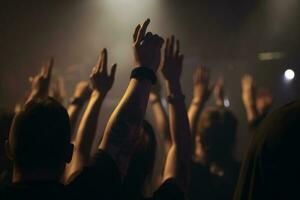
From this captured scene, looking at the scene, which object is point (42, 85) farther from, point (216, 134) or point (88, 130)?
point (216, 134)

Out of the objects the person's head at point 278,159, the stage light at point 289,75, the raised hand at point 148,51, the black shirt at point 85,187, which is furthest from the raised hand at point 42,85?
the stage light at point 289,75

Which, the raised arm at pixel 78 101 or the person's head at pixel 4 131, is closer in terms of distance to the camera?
the person's head at pixel 4 131

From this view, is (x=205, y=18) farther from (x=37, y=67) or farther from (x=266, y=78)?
(x=37, y=67)

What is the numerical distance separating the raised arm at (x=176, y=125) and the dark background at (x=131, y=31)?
409 centimetres

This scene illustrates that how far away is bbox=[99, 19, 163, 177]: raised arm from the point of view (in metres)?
1.63

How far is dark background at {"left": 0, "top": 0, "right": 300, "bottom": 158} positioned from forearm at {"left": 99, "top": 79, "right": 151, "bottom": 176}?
4322 millimetres

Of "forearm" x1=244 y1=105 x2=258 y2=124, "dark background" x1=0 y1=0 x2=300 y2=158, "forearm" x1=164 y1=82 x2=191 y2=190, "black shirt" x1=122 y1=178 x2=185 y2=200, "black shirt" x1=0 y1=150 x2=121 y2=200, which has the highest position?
"dark background" x1=0 y1=0 x2=300 y2=158

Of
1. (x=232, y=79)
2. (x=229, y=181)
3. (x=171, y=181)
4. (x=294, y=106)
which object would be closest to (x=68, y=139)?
(x=171, y=181)

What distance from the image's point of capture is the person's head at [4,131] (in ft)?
6.63

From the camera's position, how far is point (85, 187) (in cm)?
146

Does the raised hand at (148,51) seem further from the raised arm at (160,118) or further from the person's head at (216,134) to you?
the person's head at (216,134)

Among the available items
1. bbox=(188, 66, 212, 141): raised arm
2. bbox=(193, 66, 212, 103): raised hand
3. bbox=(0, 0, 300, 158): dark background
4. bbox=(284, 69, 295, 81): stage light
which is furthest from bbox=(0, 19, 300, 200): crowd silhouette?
bbox=(284, 69, 295, 81): stage light

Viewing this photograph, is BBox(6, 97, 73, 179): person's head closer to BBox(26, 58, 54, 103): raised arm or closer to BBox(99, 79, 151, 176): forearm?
BBox(99, 79, 151, 176): forearm

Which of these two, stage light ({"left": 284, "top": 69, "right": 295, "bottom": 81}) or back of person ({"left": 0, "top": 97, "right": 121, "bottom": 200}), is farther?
stage light ({"left": 284, "top": 69, "right": 295, "bottom": 81})
